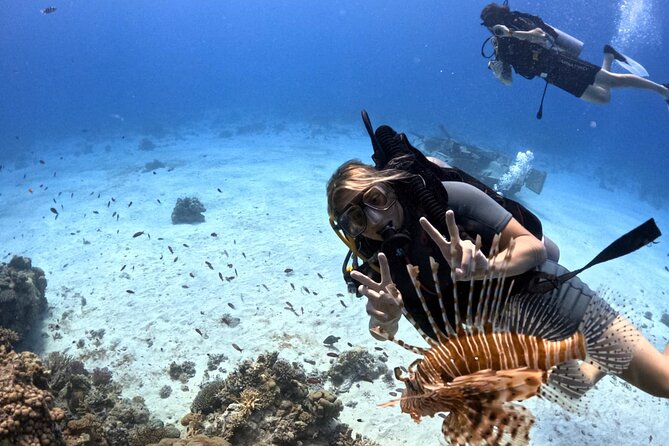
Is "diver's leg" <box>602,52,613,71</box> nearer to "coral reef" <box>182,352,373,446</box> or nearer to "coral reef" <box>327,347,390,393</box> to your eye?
"coral reef" <box>327,347,390,393</box>

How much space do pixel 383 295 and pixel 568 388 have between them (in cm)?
91

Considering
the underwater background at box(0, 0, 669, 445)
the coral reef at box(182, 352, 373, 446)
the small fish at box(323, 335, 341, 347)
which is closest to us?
the coral reef at box(182, 352, 373, 446)

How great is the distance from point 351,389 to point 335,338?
3.61 ft

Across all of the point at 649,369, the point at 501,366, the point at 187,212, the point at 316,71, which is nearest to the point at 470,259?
the point at 501,366

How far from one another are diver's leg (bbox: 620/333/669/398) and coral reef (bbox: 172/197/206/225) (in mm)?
12445

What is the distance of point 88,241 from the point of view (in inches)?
463

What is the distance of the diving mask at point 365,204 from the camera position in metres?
2.54

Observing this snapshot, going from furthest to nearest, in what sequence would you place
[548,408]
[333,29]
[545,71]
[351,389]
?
[333,29]
[545,71]
[351,389]
[548,408]

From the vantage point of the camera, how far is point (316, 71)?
119438mm

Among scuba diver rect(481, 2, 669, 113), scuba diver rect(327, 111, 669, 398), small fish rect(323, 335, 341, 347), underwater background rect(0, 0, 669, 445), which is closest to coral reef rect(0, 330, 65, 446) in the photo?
underwater background rect(0, 0, 669, 445)

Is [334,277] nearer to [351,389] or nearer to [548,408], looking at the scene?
[351,389]

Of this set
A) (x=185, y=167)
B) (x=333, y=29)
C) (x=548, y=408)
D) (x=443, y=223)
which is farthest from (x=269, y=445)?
(x=333, y=29)

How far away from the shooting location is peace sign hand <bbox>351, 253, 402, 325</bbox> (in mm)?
1922

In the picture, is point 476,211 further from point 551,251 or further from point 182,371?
point 182,371
